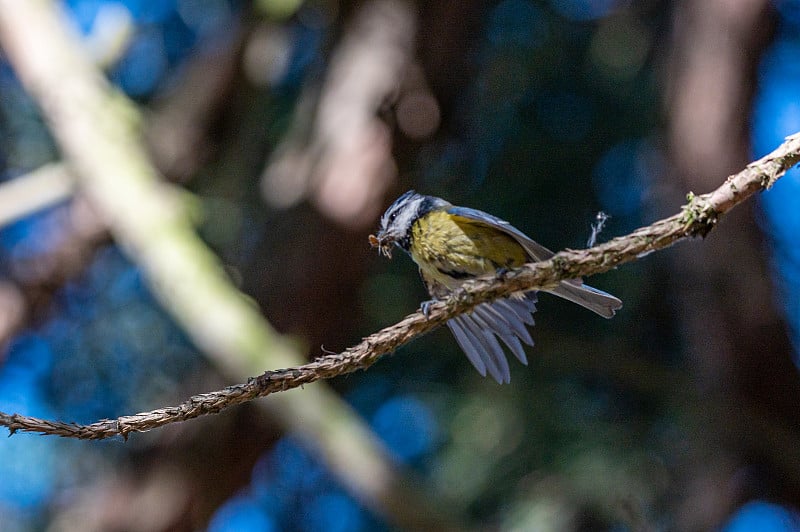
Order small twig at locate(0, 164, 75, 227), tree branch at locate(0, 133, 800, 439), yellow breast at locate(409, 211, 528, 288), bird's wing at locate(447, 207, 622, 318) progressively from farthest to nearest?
1. small twig at locate(0, 164, 75, 227)
2. yellow breast at locate(409, 211, 528, 288)
3. bird's wing at locate(447, 207, 622, 318)
4. tree branch at locate(0, 133, 800, 439)

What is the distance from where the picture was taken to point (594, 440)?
4.03 meters

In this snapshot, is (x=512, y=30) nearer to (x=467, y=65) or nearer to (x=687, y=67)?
(x=467, y=65)

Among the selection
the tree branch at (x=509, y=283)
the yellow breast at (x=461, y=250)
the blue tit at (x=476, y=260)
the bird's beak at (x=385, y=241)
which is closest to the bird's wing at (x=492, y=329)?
the blue tit at (x=476, y=260)

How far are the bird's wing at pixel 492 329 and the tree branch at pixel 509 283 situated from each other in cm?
59

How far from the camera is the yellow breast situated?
2.16 meters

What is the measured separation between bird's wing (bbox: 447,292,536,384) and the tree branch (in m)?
0.59

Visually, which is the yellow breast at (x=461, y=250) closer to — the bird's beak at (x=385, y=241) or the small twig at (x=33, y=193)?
the bird's beak at (x=385, y=241)

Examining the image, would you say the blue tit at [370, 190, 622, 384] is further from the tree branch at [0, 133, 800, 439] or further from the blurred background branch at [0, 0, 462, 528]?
the blurred background branch at [0, 0, 462, 528]

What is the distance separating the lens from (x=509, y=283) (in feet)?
4.71

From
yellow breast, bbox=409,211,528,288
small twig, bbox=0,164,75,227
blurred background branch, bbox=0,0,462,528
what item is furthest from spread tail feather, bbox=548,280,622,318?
small twig, bbox=0,164,75,227

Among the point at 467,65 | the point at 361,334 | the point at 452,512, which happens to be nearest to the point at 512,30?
the point at 467,65

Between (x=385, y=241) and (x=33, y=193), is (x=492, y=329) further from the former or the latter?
(x=33, y=193)

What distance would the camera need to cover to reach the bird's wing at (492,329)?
6.68 ft

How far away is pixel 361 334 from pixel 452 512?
167cm
